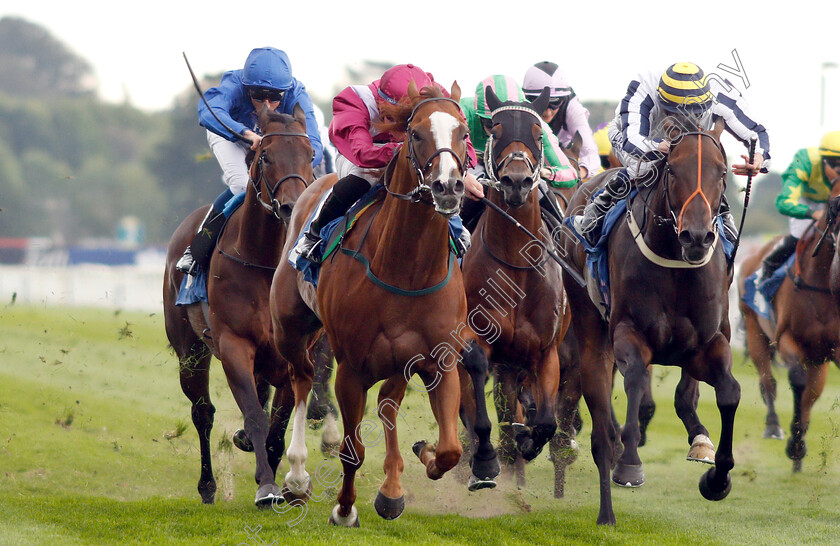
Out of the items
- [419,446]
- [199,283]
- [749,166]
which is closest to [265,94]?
[199,283]

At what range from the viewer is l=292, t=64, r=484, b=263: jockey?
531 centimetres

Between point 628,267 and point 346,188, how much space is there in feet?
5.43

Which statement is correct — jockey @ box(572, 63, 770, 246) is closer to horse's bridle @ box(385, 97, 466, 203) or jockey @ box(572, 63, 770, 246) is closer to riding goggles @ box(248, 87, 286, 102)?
horse's bridle @ box(385, 97, 466, 203)

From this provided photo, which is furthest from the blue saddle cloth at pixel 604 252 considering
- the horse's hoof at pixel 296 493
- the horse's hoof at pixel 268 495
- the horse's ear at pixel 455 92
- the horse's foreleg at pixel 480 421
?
the horse's hoof at pixel 268 495

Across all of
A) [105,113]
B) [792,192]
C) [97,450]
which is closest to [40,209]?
[105,113]

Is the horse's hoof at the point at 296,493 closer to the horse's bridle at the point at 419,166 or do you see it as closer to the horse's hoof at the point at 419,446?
the horse's hoof at the point at 419,446

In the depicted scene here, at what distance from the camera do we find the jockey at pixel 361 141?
531 cm

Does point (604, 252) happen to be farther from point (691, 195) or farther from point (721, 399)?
point (721, 399)

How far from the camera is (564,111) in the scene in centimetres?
808

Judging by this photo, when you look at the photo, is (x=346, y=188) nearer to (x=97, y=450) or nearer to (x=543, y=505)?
(x=543, y=505)

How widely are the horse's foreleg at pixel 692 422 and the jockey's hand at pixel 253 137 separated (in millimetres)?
2891

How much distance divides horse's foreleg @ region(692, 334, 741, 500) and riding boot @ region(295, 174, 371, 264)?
2077mm

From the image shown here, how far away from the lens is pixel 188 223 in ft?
24.3

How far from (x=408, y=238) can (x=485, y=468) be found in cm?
143
